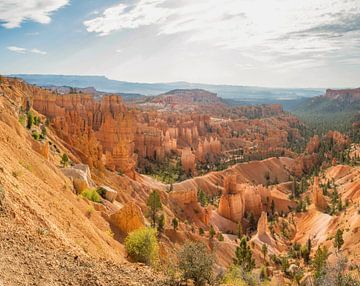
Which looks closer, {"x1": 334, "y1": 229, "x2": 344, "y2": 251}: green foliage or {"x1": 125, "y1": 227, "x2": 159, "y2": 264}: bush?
{"x1": 125, "y1": 227, "x2": 159, "y2": 264}: bush

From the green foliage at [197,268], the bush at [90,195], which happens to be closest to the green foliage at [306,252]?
the bush at [90,195]

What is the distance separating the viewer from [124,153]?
5150 centimetres

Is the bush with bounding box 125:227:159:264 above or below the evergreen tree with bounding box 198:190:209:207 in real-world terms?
above

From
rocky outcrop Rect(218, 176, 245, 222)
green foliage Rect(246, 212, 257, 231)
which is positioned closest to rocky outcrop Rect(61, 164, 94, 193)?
rocky outcrop Rect(218, 176, 245, 222)

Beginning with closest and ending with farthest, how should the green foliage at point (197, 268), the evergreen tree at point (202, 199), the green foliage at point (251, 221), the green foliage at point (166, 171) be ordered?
the green foliage at point (197, 268) < the green foliage at point (251, 221) < the evergreen tree at point (202, 199) < the green foliage at point (166, 171)

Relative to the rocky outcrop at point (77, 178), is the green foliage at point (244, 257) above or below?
below

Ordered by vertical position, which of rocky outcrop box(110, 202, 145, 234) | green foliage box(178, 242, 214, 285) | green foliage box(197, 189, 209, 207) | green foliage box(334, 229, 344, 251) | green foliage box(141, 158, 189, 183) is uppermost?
green foliage box(178, 242, 214, 285)

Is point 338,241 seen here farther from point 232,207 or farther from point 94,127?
point 94,127

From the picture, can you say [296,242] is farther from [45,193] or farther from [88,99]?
[88,99]

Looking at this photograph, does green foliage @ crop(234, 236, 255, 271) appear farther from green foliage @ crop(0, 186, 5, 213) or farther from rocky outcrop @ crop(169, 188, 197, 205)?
green foliage @ crop(0, 186, 5, 213)

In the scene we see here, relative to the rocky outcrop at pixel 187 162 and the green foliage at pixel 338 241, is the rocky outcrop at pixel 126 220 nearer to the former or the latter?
the green foliage at pixel 338 241

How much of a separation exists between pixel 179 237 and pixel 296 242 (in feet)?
67.4

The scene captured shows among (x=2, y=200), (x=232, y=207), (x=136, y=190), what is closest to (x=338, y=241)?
(x=232, y=207)

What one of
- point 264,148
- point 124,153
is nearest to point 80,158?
point 124,153
